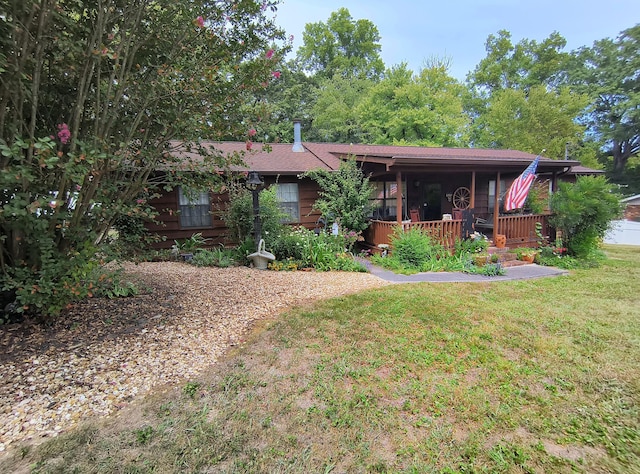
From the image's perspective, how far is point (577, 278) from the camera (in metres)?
6.54

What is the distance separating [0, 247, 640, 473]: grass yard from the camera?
193 cm

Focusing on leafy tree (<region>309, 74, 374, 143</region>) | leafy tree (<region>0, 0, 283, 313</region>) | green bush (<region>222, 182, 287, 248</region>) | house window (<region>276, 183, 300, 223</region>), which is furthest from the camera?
leafy tree (<region>309, 74, 374, 143</region>)

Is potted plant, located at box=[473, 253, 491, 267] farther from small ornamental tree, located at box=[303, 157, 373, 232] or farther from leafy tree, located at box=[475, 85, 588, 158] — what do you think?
leafy tree, located at box=[475, 85, 588, 158]

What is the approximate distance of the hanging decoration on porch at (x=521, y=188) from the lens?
7629mm

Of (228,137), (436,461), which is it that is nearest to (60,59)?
(228,137)

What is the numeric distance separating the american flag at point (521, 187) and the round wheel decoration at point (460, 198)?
343 centimetres

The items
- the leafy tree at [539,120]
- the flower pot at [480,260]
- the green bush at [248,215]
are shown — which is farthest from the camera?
the leafy tree at [539,120]

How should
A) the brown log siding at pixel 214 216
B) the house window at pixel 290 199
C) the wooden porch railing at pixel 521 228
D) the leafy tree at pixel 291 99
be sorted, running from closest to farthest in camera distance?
the brown log siding at pixel 214 216
the wooden porch railing at pixel 521 228
the house window at pixel 290 199
the leafy tree at pixel 291 99

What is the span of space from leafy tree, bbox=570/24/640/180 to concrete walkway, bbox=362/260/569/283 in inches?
1161

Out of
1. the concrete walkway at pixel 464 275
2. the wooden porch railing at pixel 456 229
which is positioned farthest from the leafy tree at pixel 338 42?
the concrete walkway at pixel 464 275

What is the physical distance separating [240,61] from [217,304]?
3.31m

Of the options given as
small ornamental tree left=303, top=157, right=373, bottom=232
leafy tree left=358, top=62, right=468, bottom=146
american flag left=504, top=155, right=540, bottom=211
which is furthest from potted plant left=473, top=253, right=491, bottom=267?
leafy tree left=358, top=62, right=468, bottom=146

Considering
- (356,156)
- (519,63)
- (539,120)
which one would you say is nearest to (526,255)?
(356,156)

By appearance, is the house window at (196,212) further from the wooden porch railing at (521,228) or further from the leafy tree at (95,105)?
the wooden porch railing at (521,228)
